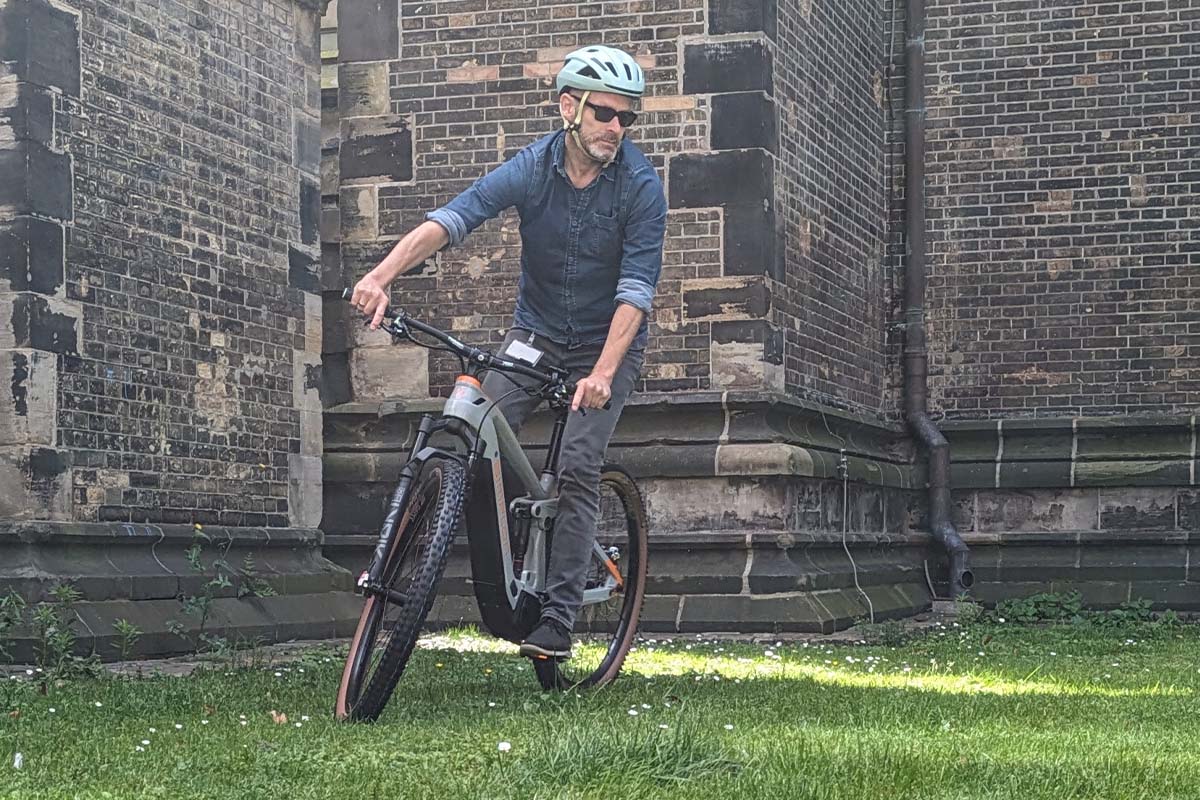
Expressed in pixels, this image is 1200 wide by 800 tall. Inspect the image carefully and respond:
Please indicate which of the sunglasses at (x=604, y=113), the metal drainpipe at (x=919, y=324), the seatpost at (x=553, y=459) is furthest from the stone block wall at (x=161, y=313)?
the metal drainpipe at (x=919, y=324)

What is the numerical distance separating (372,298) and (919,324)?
402 inches

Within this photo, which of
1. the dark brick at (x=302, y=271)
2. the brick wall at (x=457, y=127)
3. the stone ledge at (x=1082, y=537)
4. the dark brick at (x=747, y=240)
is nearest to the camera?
the dark brick at (x=302, y=271)

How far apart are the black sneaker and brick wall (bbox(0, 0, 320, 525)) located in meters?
3.54

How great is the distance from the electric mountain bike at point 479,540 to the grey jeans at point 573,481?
0.06 m

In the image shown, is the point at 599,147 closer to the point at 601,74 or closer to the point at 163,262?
the point at 601,74

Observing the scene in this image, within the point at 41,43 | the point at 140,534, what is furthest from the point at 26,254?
the point at 140,534

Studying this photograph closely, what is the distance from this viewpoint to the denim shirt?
6.88 meters

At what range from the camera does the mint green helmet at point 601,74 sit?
6.73 meters

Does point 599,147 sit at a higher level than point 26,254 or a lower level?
higher

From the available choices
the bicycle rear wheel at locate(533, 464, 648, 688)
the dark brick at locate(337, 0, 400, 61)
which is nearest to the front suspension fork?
the bicycle rear wheel at locate(533, 464, 648, 688)

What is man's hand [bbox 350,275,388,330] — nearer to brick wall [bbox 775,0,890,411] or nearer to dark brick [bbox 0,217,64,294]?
dark brick [bbox 0,217,64,294]

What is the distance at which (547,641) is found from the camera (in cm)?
673

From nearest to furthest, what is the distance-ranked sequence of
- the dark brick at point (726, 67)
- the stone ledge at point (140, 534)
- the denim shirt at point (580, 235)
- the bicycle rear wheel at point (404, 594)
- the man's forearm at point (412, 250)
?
the bicycle rear wheel at point (404, 594)
the man's forearm at point (412, 250)
the denim shirt at point (580, 235)
the stone ledge at point (140, 534)
the dark brick at point (726, 67)

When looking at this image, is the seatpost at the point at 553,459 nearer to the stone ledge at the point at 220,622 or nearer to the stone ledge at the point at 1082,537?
the stone ledge at the point at 220,622
